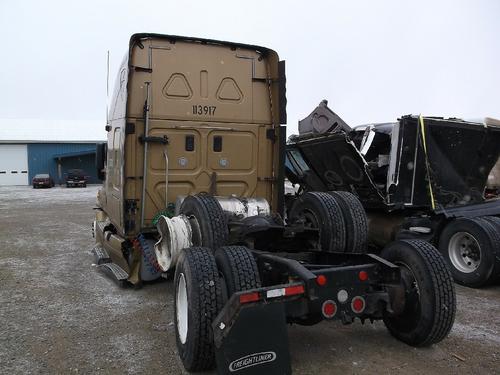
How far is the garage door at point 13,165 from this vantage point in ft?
126

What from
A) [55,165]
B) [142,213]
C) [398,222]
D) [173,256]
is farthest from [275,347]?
[55,165]

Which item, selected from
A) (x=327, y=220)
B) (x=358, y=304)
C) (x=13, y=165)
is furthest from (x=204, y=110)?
(x=13, y=165)

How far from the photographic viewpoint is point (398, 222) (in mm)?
7434

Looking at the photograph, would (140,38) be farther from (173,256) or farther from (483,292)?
(483,292)

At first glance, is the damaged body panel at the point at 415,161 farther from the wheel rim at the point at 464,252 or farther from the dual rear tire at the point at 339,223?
the dual rear tire at the point at 339,223

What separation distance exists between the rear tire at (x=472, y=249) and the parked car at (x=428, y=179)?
0.01 meters

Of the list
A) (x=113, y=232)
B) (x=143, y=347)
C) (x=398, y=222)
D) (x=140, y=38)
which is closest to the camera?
(x=143, y=347)

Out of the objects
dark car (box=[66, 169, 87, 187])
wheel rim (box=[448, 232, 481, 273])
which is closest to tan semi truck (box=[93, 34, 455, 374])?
wheel rim (box=[448, 232, 481, 273])

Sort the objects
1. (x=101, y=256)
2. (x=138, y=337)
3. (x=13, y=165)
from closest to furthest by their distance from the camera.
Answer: (x=138, y=337)
(x=101, y=256)
(x=13, y=165)

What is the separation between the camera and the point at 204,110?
19.4 ft

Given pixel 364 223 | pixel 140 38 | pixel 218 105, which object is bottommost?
pixel 364 223

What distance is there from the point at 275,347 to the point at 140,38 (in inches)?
160

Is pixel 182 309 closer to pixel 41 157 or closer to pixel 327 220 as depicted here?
pixel 327 220

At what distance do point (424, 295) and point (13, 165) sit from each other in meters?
40.6
